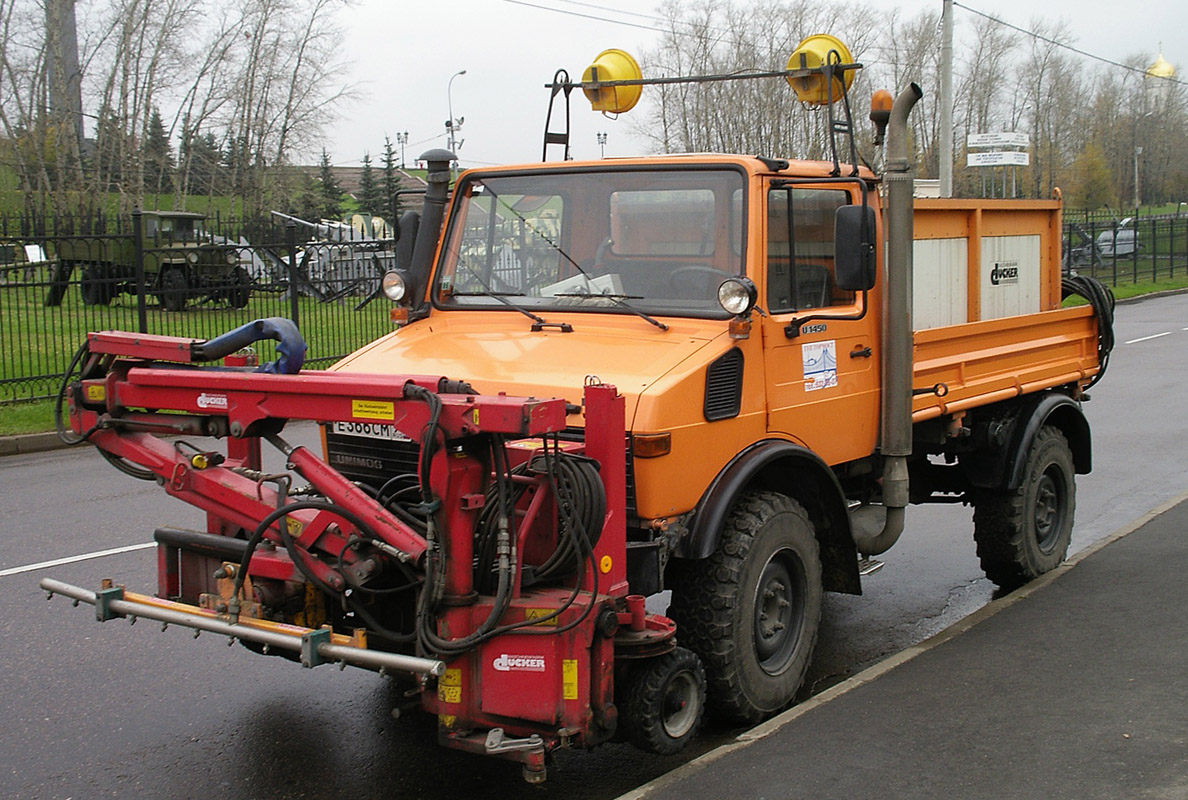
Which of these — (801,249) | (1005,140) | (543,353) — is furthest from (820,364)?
(1005,140)

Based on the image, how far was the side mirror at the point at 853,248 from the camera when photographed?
5242mm

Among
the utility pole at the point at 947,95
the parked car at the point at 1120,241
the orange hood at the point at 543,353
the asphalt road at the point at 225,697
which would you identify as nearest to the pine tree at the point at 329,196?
the parked car at the point at 1120,241

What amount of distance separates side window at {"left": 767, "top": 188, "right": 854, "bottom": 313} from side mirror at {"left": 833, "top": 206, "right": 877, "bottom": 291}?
3.2 inches

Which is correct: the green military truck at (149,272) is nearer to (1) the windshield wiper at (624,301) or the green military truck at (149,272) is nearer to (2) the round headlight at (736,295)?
(1) the windshield wiper at (624,301)

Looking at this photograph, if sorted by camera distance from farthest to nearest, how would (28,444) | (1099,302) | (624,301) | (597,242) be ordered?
(28,444) → (1099,302) → (597,242) → (624,301)

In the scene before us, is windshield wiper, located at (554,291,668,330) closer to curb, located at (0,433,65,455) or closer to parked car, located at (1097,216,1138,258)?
curb, located at (0,433,65,455)

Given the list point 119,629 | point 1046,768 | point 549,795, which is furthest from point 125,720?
point 1046,768

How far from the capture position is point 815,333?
217 inches

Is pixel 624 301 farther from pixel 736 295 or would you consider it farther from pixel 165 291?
pixel 165 291

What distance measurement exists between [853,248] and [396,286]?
2.20 m

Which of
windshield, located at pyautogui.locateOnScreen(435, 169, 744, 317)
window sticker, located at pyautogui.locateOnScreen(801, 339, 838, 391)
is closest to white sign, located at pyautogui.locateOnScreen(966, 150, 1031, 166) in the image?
window sticker, located at pyautogui.locateOnScreen(801, 339, 838, 391)

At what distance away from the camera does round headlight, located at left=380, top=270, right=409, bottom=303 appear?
5988 mm

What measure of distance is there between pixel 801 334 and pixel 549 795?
2.21 metres

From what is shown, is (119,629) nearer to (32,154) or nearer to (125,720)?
(125,720)
